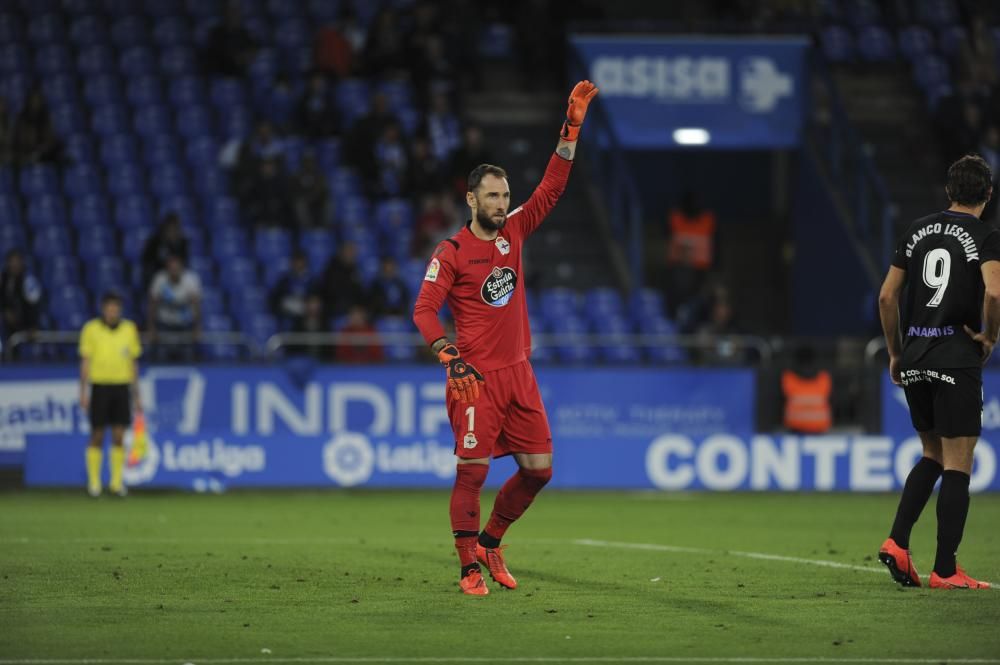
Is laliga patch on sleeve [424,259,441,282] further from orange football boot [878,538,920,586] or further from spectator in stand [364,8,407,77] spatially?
spectator in stand [364,8,407,77]

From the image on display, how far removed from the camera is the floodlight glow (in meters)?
24.5

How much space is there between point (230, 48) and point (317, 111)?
1.74m

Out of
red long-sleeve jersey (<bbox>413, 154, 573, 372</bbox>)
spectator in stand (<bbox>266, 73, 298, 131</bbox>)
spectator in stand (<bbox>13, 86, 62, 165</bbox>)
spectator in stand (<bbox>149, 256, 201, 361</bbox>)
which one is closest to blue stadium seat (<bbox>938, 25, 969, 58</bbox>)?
spectator in stand (<bbox>266, 73, 298, 131</bbox>)

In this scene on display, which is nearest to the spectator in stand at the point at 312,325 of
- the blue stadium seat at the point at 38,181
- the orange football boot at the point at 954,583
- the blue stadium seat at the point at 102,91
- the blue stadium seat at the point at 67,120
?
the blue stadium seat at the point at 38,181

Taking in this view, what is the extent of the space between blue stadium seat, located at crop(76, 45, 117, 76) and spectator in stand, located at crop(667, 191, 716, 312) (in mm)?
8377

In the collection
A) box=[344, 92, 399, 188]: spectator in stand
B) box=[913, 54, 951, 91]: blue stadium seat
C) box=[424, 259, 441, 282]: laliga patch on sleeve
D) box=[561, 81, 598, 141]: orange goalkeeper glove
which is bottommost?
box=[424, 259, 441, 282]: laliga patch on sleeve

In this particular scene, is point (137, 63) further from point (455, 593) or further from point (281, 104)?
point (455, 593)

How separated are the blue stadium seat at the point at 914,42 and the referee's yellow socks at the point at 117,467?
575 inches

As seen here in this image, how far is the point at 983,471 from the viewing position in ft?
59.3

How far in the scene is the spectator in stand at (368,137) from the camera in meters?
22.2

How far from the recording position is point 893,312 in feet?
29.4

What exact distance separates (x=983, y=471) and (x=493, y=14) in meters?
11.3

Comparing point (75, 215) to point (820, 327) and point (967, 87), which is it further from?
point (967, 87)

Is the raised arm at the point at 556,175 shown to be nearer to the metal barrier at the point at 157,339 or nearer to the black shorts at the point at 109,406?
the black shorts at the point at 109,406
